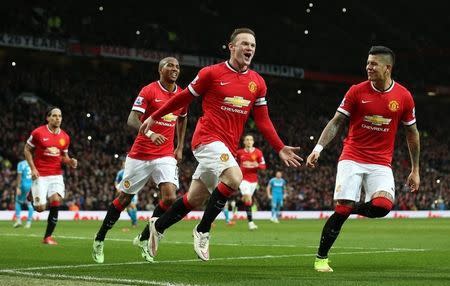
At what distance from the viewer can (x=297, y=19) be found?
55938mm

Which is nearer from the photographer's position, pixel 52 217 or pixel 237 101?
pixel 237 101

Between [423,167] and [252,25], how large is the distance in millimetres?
13534

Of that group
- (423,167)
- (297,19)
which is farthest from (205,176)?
(297,19)

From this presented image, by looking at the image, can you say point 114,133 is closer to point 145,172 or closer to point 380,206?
point 145,172

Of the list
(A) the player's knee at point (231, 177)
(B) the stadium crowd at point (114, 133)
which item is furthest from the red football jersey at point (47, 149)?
(B) the stadium crowd at point (114, 133)

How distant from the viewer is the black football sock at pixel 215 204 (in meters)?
9.69

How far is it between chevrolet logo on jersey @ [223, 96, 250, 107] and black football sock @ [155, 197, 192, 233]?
1.26 m

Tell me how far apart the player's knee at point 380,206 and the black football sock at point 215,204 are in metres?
1.64

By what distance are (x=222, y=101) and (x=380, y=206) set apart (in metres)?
2.15

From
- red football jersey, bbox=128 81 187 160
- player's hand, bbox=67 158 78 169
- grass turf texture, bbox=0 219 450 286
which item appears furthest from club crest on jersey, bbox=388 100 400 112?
player's hand, bbox=67 158 78 169

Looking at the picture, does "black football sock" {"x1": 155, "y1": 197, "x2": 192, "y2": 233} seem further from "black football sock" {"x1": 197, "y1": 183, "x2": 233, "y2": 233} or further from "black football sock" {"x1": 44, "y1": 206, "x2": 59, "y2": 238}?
"black football sock" {"x1": 44, "y1": 206, "x2": 59, "y2": 238}

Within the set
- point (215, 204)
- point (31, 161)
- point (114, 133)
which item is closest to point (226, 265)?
point (215, 204)

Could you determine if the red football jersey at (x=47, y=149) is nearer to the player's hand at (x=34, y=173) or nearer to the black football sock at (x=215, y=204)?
the player's hand at (x=34, y=173)

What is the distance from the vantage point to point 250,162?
24594 millimetres
